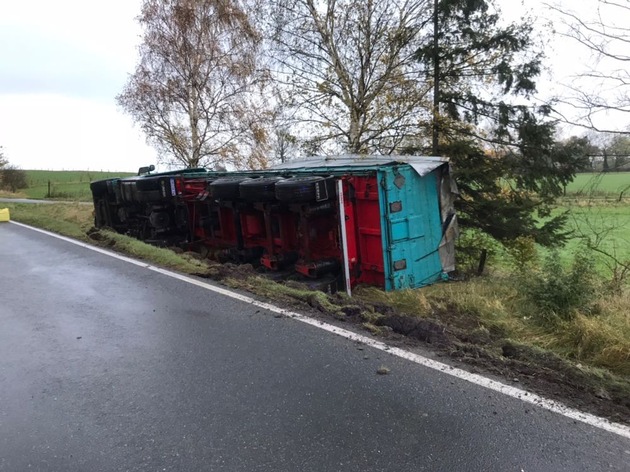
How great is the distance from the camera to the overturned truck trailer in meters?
6.80

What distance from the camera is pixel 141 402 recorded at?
3361 mm

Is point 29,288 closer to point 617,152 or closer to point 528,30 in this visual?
point 617,152

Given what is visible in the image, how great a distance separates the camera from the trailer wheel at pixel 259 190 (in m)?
7.23

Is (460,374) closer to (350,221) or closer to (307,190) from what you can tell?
(307,190)

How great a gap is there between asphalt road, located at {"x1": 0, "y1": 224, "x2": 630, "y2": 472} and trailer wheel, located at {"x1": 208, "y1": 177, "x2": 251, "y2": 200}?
10.7 feet

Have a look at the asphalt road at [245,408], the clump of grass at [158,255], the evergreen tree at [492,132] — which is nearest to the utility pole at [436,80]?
the evergreen tree at [492,132]

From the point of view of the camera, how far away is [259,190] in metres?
7.38

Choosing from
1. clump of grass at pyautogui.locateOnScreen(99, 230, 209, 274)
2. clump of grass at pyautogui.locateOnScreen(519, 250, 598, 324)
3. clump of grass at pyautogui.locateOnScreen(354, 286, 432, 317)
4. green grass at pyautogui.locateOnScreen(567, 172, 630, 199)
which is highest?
green grass at pyautogui.locateOnScreen(567, 172, 630, 199)

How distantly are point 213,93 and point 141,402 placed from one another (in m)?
20.0

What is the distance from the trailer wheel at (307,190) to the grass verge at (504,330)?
1.19 metres

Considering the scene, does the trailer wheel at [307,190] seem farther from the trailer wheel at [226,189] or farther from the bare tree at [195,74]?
the bare tree at [195,74]

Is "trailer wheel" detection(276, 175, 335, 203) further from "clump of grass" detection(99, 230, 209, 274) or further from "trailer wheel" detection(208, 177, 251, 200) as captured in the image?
"clump of grass" detection(99, 230, 209, 274)

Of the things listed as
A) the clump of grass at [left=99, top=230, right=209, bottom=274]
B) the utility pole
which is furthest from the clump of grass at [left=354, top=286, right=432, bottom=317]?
the utility pole

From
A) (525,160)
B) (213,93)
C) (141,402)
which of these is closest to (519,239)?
(525,160)
